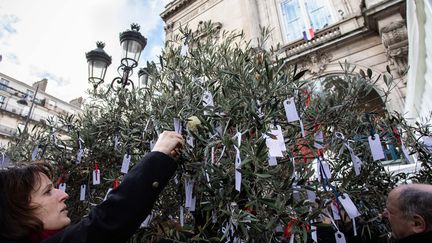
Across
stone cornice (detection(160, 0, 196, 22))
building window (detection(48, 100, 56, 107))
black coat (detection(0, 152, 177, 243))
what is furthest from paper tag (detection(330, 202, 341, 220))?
building window (detection(48, 100, 56, 107))

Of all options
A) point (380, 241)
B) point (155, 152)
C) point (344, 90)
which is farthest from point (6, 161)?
point (380, 241)

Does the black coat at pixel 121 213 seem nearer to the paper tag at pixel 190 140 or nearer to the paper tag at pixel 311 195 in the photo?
the paper tag at pixel 190 140

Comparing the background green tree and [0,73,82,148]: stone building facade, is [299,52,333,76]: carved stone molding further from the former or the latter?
[0,73,82,148]: stone building facade

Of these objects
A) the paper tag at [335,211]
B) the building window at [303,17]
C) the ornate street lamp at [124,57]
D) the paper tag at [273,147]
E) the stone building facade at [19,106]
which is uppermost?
the stone building facade at [19,106]

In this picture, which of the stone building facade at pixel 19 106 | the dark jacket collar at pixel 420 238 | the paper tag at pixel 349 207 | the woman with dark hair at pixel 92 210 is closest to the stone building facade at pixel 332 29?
the paper tag at pixel 349 207

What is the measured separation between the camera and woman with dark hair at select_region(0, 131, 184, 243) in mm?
937

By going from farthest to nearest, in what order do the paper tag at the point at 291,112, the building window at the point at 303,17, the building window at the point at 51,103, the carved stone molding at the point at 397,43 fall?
the building window at the point at 51,103 → the building window at the point at 303,17 → the carved stone molding at the point at 397,43 → the paper tag at the point at 291,112

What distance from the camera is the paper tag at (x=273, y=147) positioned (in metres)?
1.27

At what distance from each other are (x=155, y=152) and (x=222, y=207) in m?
0.53

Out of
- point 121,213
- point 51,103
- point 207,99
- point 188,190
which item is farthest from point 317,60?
point 51,103

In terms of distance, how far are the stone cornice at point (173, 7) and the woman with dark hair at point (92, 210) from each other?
43.9ft

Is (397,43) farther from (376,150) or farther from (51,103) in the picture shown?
(51,103)

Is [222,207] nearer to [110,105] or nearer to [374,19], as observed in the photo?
[110,105]

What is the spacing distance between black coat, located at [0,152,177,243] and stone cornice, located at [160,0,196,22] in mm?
13693
